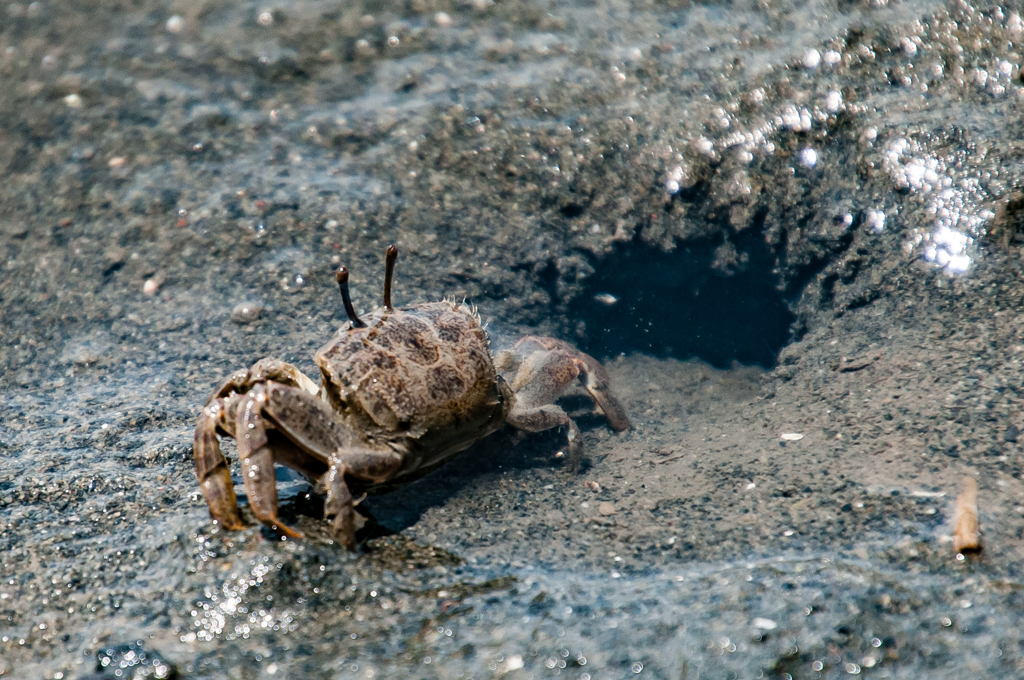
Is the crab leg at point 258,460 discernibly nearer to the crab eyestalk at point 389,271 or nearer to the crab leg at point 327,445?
the crab leg at point 327,445

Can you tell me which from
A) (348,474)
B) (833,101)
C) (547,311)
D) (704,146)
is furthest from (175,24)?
(833,101)

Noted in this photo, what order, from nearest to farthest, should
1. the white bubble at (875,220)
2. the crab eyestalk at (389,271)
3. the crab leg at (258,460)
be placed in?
the crab leg at (258,460) < the crab eyestalk at (389,271) < the white bubble at (875,220)

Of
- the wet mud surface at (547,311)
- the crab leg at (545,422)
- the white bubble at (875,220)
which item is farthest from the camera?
the white bubble at (875,220)

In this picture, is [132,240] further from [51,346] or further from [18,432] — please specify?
[18,432]

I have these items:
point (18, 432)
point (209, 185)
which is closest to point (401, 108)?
point (209, 185)

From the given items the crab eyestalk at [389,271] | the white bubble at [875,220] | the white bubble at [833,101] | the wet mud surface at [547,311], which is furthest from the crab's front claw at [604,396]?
the white bubble at [833,101]

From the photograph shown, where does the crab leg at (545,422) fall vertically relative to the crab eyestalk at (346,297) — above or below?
below
